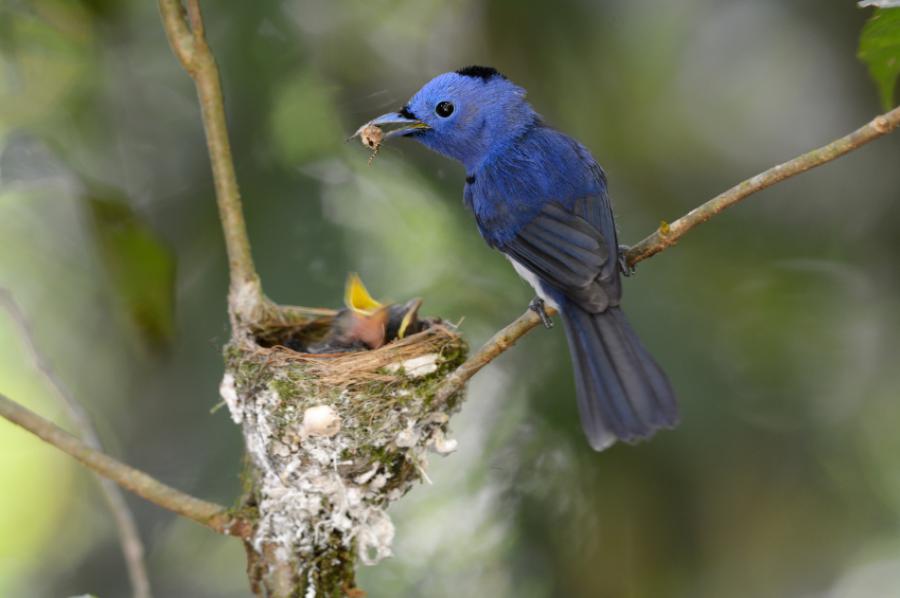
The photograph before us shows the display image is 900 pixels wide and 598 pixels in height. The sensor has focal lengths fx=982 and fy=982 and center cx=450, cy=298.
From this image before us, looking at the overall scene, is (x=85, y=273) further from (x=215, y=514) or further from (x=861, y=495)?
(x=861, y=495)

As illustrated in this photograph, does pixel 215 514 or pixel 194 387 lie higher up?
pixel 194 387

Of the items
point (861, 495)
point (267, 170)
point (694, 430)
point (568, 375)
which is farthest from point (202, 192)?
point (861, 495)

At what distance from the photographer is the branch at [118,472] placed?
234 centimetres

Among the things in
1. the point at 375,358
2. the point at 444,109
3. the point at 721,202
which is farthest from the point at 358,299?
the point at 721,202

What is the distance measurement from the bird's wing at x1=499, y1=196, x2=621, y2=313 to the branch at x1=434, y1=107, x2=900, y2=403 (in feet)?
0.44

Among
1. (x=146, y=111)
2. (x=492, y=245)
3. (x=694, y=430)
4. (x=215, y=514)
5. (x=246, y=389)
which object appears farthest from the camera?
(x=146, y=111)

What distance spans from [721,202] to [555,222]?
992 millimetres


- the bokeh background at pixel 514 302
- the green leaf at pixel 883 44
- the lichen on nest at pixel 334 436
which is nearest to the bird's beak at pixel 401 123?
the bokeh background at pixel 514 302

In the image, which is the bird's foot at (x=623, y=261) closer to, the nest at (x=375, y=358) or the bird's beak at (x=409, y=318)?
the nest at (x=375, y=358)

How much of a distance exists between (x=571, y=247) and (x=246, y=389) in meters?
1.09

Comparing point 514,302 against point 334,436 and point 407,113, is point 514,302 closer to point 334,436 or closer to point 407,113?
point 407,113

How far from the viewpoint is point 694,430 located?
145 inches

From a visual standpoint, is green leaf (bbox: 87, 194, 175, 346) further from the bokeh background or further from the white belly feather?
the white belly feather

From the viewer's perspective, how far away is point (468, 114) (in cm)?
367
